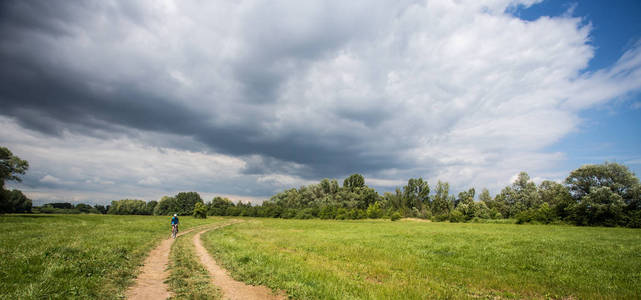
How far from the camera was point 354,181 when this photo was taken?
130625mm

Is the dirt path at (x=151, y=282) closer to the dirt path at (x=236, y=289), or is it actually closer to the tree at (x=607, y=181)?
the dirt path at (x=236, y=289)

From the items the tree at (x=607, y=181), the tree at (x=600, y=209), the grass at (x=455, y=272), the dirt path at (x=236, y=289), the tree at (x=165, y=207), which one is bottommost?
the tree at (x=165, y=207)

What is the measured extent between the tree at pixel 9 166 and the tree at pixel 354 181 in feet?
361

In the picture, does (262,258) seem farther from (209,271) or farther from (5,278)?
(5,278)

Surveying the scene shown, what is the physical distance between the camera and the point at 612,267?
1539 cm

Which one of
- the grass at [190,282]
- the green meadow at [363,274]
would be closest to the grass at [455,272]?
the green meadow at [363,274]

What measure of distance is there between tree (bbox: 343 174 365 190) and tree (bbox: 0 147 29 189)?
109941mm

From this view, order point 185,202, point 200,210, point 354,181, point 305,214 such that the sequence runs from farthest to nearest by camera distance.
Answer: point 185,202
point 354,181
point 305,214
point 200,210

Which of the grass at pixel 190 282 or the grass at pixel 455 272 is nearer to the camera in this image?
the grass at pixel 190 282

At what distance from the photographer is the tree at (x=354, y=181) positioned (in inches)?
5128

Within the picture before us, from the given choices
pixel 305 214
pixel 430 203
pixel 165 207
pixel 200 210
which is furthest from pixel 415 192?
pixel 165 207

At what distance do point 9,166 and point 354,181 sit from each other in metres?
114

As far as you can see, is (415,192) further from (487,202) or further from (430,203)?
(487,202)

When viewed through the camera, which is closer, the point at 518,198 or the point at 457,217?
the point at 457,217
